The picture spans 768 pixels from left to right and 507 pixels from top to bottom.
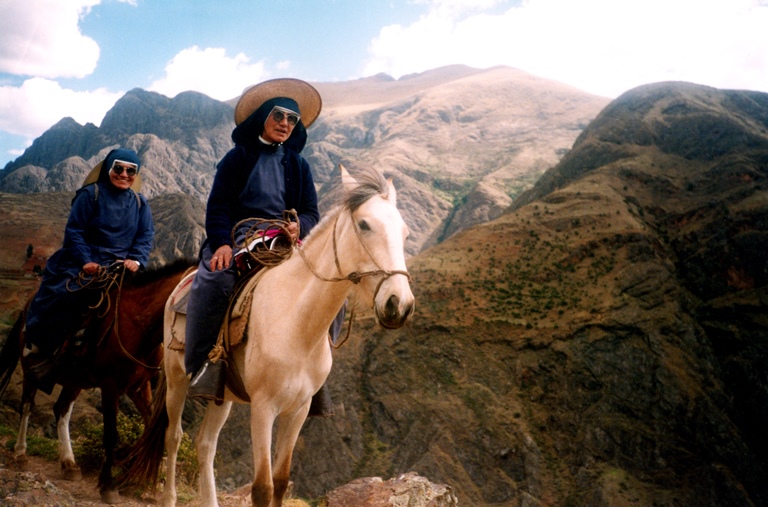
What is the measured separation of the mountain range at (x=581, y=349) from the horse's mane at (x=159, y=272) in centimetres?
1331

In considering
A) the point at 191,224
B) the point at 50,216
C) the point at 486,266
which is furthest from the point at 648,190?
the point at 50,216

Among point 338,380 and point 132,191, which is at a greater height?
point 132,191

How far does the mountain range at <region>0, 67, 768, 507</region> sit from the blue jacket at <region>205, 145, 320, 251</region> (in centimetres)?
1413

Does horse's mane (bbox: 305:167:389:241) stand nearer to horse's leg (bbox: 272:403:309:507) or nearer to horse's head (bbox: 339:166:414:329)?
horse's head (bbox: 339:166:414:329)

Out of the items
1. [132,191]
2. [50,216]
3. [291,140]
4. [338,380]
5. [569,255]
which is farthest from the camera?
[50,216]

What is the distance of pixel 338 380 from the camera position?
3503cm

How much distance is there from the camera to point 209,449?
4445 millimetres

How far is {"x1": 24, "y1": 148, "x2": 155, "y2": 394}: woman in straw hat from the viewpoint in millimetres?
5605

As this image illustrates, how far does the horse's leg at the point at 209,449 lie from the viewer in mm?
4297

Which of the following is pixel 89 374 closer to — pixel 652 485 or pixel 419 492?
pixel 419 492

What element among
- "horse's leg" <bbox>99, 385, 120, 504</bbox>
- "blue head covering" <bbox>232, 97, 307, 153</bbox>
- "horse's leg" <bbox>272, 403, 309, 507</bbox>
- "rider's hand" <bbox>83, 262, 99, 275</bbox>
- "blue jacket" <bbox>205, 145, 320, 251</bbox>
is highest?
"blue head covering" <bbox>232, 97, 307, 153</bbox>

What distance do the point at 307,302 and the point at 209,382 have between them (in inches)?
39.1

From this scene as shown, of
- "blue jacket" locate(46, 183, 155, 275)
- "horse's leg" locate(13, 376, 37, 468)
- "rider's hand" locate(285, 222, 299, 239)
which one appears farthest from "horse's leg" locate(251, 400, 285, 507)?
"horse's leg" locate(13, 376, 37, 468)

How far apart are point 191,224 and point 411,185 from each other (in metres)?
72.0
